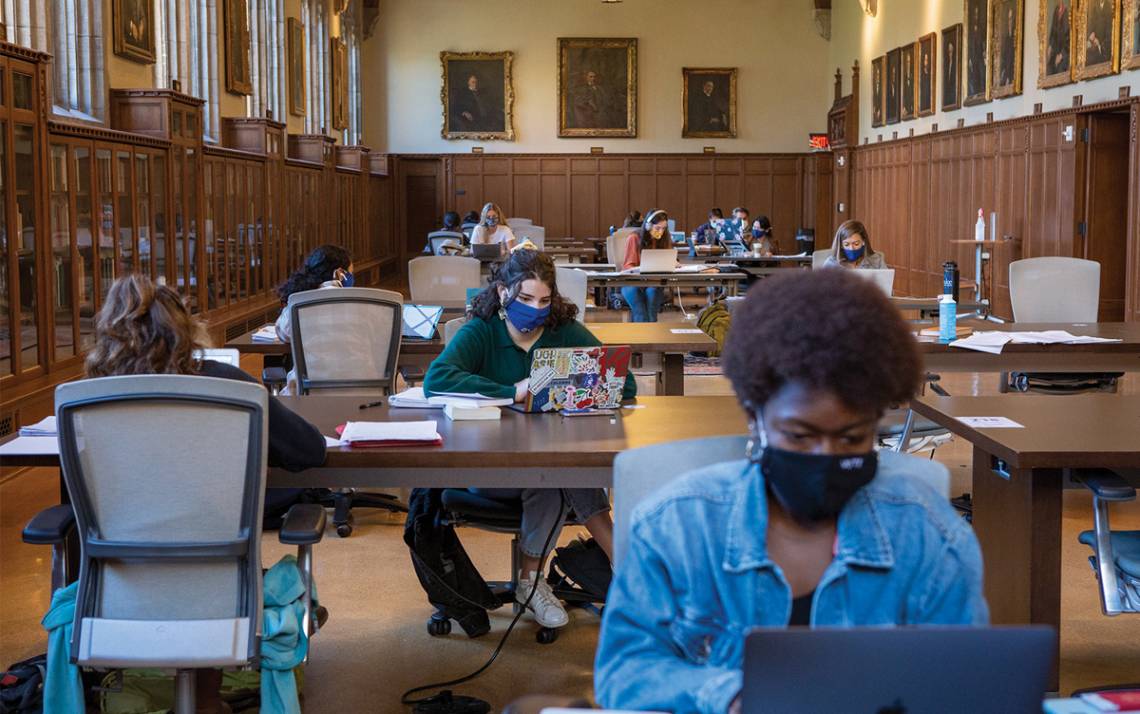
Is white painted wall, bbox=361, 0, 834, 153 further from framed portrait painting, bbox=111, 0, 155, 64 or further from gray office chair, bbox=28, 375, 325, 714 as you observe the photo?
gray office chair, bbox=28, 375, 325, 714

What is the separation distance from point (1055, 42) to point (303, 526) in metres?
12.8

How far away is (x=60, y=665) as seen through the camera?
10.8 ft

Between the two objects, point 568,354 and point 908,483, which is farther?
point 568,354

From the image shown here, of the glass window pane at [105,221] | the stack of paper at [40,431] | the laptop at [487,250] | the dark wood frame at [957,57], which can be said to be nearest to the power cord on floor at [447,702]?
the stack of paper at [40,431]

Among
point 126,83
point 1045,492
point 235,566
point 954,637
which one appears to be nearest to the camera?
point 954,637

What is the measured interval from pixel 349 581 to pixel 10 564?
1414 millimetres

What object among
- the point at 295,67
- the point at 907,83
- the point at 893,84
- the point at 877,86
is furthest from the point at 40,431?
the point at 877,86

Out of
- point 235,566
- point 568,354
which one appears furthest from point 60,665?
point 568,354

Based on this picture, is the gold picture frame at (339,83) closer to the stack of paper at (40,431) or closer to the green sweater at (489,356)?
the green sweater at (489,356)

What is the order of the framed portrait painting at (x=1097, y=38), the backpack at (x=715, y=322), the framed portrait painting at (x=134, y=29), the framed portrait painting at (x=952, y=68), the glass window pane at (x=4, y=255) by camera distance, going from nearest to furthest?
the backpack at (x=715, y=322), the glass window pane at (x=4, y=255), the framed portrait painting at (x=134, y=29), the framed portrait painting at (x=1097, y=38), the framed portrait painting at (x=952, y=68)

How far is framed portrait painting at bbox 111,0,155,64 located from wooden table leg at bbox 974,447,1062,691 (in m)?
9.35

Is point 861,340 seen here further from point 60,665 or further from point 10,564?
point 10,564

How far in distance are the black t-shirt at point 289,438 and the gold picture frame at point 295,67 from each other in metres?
15.6

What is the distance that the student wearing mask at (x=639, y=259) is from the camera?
1401 cm
